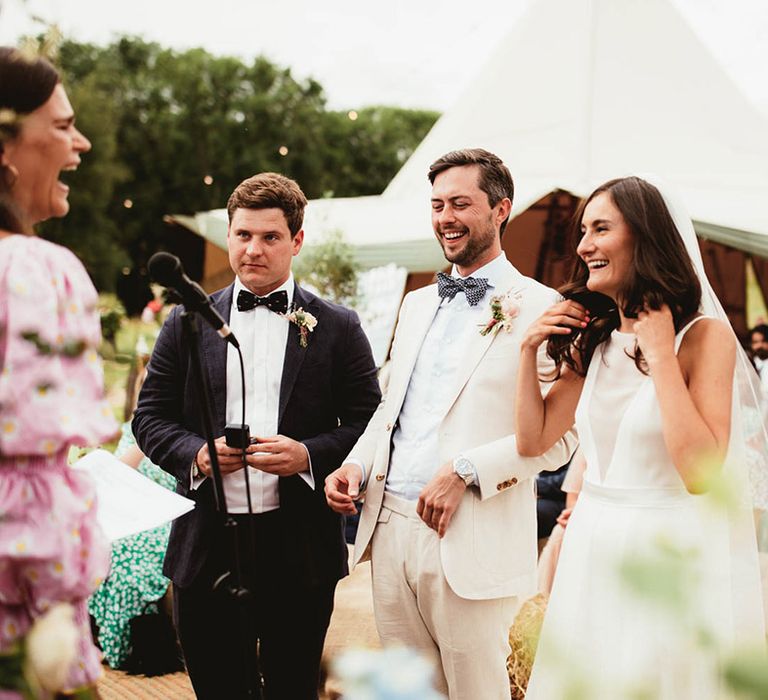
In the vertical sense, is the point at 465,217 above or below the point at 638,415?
above

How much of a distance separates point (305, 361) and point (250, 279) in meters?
0.31

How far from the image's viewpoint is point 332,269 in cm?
999

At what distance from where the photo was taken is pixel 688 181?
1003 cm

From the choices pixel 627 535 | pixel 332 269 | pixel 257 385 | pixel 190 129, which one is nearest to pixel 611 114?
pixel 332 269

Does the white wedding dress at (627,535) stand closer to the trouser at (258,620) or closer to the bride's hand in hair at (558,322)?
the bride's hand in hair at (558,322)

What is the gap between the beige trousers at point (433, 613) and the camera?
2.50 meters

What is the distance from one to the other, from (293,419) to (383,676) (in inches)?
78.8

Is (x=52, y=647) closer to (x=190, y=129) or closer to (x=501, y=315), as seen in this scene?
(x=501, y=315)

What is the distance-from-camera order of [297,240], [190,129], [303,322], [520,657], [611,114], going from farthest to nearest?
[190,129], [611,114], [520,657], [297,240], [303,322]

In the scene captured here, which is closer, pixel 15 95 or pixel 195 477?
pixel 15 95

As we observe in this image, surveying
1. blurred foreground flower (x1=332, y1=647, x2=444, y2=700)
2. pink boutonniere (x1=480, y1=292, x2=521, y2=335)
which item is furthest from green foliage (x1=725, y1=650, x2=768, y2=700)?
pink boutonniere (x1=480, y1=292, x2=521, y2=335)

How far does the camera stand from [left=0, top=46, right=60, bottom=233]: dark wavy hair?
1379 millimetres

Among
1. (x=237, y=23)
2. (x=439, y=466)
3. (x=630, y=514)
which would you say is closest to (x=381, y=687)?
(x=630, y=514)

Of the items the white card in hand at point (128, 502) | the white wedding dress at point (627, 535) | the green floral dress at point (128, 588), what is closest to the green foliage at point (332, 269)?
the green floral dress at point (128, 588)
